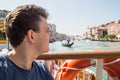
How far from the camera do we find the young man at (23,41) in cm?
125

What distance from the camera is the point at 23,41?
4.21 feet

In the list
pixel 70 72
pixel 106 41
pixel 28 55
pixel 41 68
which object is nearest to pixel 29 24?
pixel 28 55

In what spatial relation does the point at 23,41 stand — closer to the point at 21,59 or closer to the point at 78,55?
the point at 21,59

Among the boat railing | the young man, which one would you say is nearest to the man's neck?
the young man

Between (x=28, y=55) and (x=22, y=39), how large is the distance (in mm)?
82

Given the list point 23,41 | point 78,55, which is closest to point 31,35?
point 23,41

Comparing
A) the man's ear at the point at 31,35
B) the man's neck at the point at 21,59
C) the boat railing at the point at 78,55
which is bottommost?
the boat railing at the point at 78,55

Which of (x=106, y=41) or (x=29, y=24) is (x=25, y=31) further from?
(x=106, y=41)

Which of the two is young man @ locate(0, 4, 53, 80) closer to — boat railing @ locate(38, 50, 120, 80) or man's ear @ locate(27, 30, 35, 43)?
man's ear @ locate(27, 30, 35, 43)

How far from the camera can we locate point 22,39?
128 cm

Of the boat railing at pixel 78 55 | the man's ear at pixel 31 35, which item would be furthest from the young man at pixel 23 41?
the boat railing at pixel 78 55

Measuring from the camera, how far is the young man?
125 centimetres

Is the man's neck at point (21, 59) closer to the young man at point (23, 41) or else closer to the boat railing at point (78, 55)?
the young man at point (23, 41)

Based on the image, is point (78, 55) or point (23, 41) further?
point (78, 55)
